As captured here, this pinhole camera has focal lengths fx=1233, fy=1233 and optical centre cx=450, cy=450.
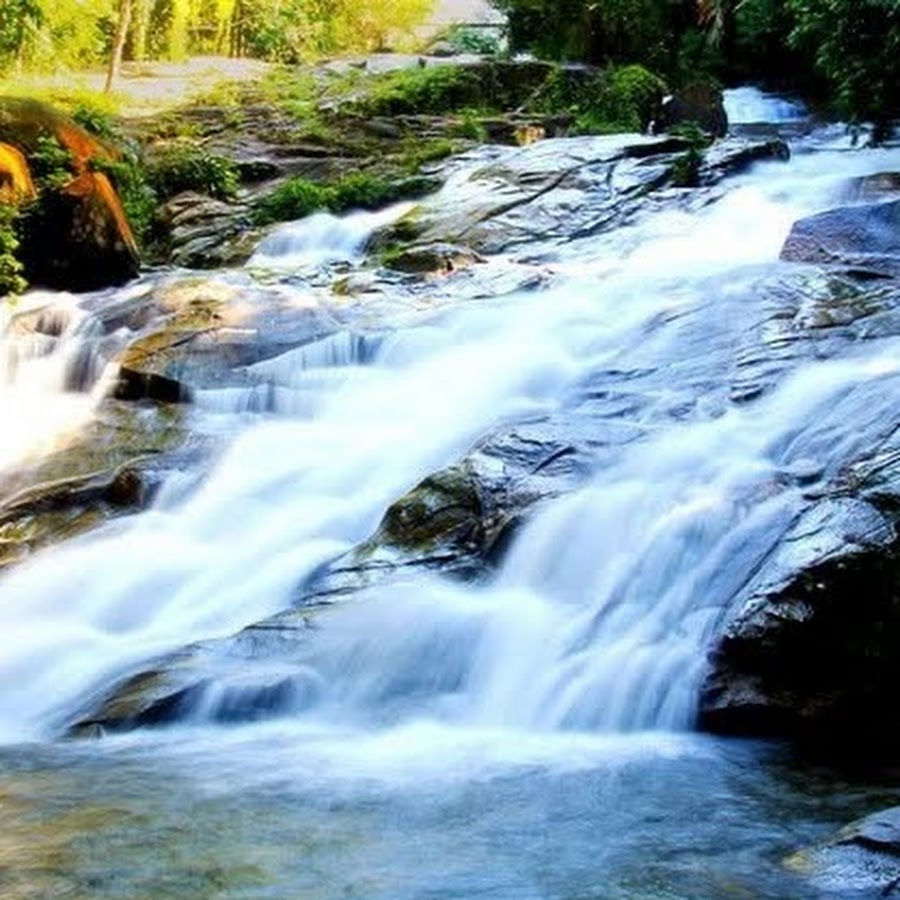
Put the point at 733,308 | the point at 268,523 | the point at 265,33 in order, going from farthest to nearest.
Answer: the point at 265,33 < the point at 733,308 < the point at 268,523

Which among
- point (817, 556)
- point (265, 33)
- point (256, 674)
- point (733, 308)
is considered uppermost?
point (265, 33)

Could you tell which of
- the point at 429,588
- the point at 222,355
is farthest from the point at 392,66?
the point at 429,588

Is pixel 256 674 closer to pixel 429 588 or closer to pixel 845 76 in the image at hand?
pixel 429 588

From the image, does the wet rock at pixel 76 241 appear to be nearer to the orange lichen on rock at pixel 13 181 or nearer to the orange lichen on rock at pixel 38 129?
the orange lichen on rock at pixel 13 181

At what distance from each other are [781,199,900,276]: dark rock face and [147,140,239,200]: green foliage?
28.2 feet

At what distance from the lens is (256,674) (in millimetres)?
5492

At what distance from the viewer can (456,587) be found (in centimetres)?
611

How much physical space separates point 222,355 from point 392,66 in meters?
17.2

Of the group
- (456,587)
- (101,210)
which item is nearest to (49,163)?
(101,210)

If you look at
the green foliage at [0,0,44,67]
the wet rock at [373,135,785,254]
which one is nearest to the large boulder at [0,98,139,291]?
the wet rock at [373,135,785,254]

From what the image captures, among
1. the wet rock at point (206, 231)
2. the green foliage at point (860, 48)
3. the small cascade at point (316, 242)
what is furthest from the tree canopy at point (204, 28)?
the green foliage at point (860, 48)

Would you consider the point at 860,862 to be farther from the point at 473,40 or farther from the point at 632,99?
the point at 473,40

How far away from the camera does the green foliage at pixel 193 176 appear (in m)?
16.7

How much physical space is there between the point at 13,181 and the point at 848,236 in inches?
312
